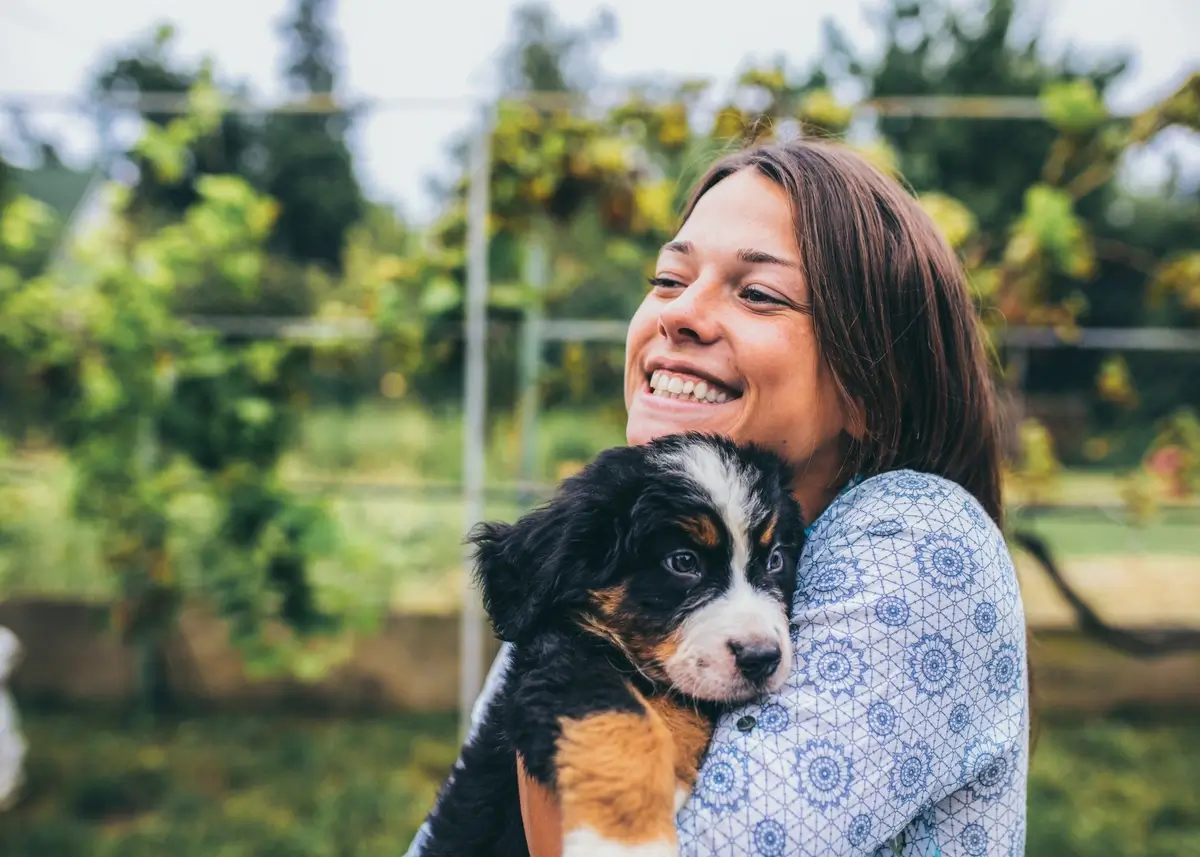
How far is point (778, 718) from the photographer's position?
4.11 ft

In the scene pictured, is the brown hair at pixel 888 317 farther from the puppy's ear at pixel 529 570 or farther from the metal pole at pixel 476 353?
the metal pole at pixel 476 353

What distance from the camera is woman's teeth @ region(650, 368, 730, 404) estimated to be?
1.65 m

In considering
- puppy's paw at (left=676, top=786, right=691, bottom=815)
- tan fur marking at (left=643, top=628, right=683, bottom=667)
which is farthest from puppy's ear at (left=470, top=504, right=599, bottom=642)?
puppy's paw at (left=676, top=786, right=691, bottom=815)

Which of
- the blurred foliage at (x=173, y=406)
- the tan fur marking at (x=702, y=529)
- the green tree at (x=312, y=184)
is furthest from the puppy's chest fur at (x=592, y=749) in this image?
the green tree at (x=312, y=184)

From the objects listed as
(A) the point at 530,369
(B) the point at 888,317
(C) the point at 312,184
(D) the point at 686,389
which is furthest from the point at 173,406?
(B) the point at 888,317

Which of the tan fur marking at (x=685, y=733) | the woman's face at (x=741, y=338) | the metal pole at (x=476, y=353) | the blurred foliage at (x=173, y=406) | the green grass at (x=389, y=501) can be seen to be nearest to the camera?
the tan fur marking at (x=685, y=733)

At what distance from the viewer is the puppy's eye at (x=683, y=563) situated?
1.50 m

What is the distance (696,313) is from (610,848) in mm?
843

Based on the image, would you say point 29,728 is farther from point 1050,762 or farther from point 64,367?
point 1050,762

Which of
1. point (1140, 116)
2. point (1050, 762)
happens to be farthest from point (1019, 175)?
point (1050, 762)

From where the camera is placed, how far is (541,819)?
4.18 feet

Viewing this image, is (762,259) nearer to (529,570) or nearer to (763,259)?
(763,259)

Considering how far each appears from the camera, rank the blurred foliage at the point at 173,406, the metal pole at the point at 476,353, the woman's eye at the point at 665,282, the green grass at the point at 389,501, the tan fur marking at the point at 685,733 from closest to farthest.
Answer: the tan fur marking at the point at 685,733
the woman's eye at the point at 665,282
the metal pole at the point at 476,353
the blurred foliage at the point at 173,406
the green grass at the point at 389,501

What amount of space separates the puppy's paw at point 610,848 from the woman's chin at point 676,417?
0.69 meters
